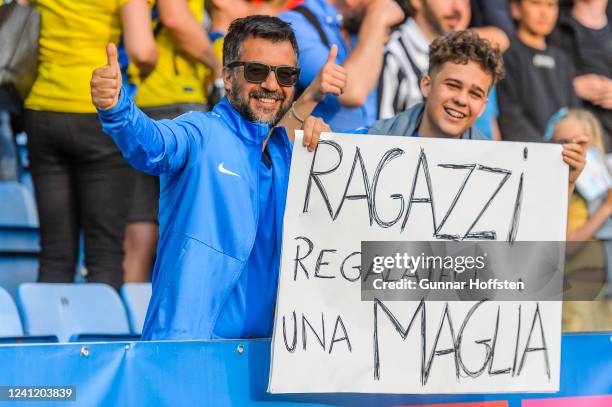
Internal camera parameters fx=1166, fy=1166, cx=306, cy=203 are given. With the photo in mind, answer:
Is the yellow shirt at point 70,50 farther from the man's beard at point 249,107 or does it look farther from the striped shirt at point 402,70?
the man's beard at point 249,107

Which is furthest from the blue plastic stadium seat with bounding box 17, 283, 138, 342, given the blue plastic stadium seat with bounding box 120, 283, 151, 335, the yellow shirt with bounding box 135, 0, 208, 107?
the yellow shirt with bounding box 135, 0, 208, 107

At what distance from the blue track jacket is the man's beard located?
0.03 meters

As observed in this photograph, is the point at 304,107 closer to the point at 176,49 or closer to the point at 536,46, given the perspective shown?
the point at 176,49

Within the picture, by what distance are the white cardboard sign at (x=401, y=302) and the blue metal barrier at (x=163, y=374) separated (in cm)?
7

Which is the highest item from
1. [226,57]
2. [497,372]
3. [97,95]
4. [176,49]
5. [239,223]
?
[176,49]

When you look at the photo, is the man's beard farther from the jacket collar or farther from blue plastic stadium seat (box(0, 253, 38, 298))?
blue plastic stadium seat (box(0, 253, 38, 298))

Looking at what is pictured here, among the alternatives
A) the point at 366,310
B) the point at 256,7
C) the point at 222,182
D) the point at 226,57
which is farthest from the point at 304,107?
the point at 256,7

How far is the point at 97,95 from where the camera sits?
3.07m

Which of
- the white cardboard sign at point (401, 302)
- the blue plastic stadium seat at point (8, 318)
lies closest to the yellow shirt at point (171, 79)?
the blue plastic stadium seat at point (8, 318)

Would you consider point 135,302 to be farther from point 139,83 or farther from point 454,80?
point 454,80

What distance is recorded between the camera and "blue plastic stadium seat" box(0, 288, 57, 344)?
478 cm

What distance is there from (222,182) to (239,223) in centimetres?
14

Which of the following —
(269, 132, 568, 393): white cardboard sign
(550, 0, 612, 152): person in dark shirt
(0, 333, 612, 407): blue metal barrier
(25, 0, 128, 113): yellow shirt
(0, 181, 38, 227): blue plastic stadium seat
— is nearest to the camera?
(0, 333, 612, 407): blue metal barrier

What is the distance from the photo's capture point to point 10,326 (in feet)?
16.0
